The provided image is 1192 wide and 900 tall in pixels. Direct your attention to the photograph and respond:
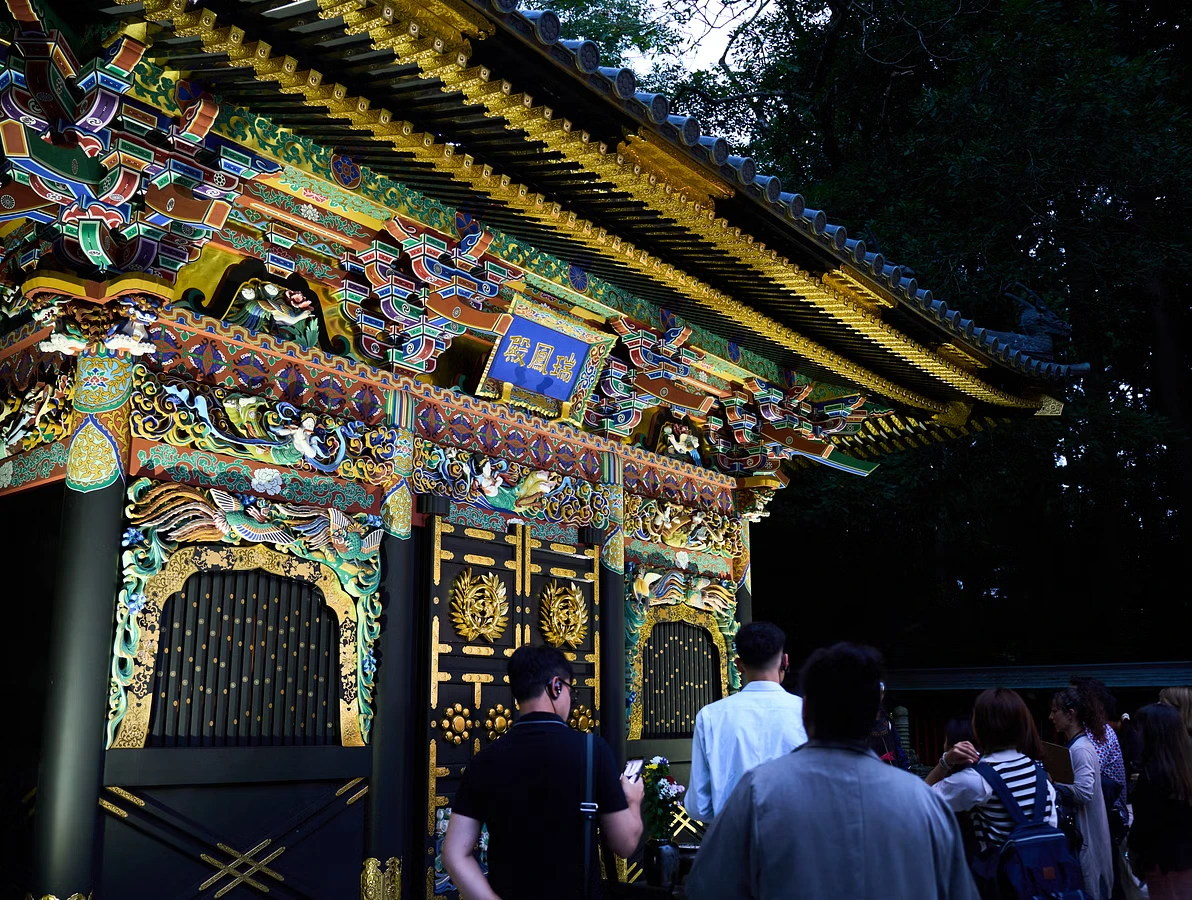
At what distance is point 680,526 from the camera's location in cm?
801

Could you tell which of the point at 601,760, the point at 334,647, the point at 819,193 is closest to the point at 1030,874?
the point at 601,760

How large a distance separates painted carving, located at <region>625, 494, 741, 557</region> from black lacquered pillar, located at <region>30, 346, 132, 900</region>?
12.5 feet

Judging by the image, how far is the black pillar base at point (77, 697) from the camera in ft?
13.9

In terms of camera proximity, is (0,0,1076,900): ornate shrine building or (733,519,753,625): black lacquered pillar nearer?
(0,0,1076,900): ornate shrine building

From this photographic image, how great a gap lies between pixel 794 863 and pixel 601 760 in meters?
1.00

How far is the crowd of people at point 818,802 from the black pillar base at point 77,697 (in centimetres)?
221

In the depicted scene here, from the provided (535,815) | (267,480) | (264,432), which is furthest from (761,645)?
(264,432)

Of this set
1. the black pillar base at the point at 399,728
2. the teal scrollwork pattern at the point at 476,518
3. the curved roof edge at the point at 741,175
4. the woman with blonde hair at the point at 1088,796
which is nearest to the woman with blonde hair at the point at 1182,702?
the woman with blonde hair at the point at 1088,796

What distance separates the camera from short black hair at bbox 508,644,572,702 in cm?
310

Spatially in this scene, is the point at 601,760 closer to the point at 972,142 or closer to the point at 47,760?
the point at 47,760

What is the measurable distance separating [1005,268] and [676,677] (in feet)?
22.4

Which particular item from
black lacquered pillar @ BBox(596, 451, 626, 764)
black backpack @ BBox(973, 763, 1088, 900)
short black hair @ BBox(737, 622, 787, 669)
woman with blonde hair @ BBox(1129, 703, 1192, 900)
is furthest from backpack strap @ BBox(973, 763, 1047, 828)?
black lacquered pillar @ BBox(596, 451, 626, 764)

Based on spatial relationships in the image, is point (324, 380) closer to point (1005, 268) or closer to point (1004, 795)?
point (1004, 795)

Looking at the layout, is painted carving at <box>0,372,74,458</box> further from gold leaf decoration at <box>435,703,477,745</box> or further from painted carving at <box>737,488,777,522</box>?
painted carving at <box>737,488,777,522</box>
